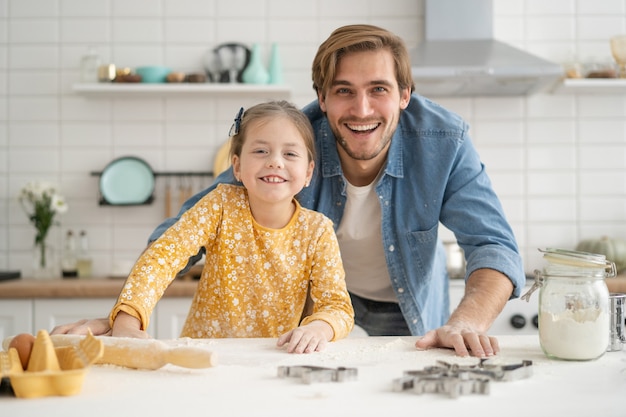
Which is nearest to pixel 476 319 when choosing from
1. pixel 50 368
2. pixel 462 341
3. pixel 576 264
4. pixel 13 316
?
pixel 462 341

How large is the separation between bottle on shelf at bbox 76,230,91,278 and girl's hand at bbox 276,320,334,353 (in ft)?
7.74

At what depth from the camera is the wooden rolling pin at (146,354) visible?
3.54ft

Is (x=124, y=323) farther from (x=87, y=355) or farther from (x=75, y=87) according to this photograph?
(x=75, y=87)

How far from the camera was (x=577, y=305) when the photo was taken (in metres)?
1.21

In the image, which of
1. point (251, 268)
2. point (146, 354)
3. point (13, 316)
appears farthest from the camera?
point (13, 316)

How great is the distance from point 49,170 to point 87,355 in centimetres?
281

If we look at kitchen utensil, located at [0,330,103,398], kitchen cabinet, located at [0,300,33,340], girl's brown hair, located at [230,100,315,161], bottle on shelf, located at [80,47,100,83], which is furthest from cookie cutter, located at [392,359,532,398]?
bottle on shelf, located at [80,47,100,83]

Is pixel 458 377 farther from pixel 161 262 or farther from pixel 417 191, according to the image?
pixel 417 191

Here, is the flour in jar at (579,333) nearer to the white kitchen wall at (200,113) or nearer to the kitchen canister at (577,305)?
the kitchen canister at (577,305)

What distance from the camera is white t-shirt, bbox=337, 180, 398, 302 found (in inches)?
81.0

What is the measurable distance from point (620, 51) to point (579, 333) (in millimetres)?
2631

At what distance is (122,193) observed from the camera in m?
3.62

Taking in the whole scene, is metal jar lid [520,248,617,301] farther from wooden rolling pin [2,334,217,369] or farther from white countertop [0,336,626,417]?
wooden rolling pin [2,334,217,369]

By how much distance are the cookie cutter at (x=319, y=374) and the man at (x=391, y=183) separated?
0.71 meters
